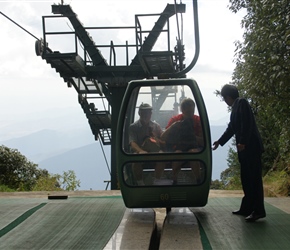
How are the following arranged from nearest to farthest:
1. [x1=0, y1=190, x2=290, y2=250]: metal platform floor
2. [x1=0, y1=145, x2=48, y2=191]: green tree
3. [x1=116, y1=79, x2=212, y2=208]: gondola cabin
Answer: [x1=0, y1=190, x2=290, y2=250]: metal platform floor
[x1=116, y1=79, x2=212, y2=208]: gondola cabin
[x1=0, y1=145, x2=48, y2=191]: green tree

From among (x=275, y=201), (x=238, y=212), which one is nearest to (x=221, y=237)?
(x=238, y=212)

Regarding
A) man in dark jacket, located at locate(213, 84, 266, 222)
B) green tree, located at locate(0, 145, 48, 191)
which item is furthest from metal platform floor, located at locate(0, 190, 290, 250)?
green tree, located at locate(0, 145, 48, 191)

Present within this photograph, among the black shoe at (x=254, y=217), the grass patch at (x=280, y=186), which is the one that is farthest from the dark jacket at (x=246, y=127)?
the grass patch at (x=280, y=186)

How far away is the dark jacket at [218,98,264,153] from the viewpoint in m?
7.09

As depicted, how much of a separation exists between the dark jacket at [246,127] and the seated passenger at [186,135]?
517 mm

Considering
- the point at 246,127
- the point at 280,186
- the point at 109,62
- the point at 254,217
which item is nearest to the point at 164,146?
the point at 246,127

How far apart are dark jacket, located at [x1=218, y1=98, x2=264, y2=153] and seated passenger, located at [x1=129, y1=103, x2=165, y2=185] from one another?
0.95 metres

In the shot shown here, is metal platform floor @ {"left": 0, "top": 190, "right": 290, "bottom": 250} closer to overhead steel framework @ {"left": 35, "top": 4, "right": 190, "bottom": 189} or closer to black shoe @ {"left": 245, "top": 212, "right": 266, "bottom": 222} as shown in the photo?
black shoe @ {"left": 245, "top": 212, "right": 266, "bottom": 222}

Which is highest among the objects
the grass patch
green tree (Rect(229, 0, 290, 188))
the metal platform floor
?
green tree (Rect(229, 0, 290, 188))

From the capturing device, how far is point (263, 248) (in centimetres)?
600

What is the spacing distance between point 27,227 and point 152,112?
6.68 ft

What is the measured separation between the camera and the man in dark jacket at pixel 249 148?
7102mm

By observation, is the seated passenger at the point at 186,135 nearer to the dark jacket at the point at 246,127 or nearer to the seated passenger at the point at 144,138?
the seated passenger at the point at 144,138

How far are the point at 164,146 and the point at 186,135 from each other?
0.29m
